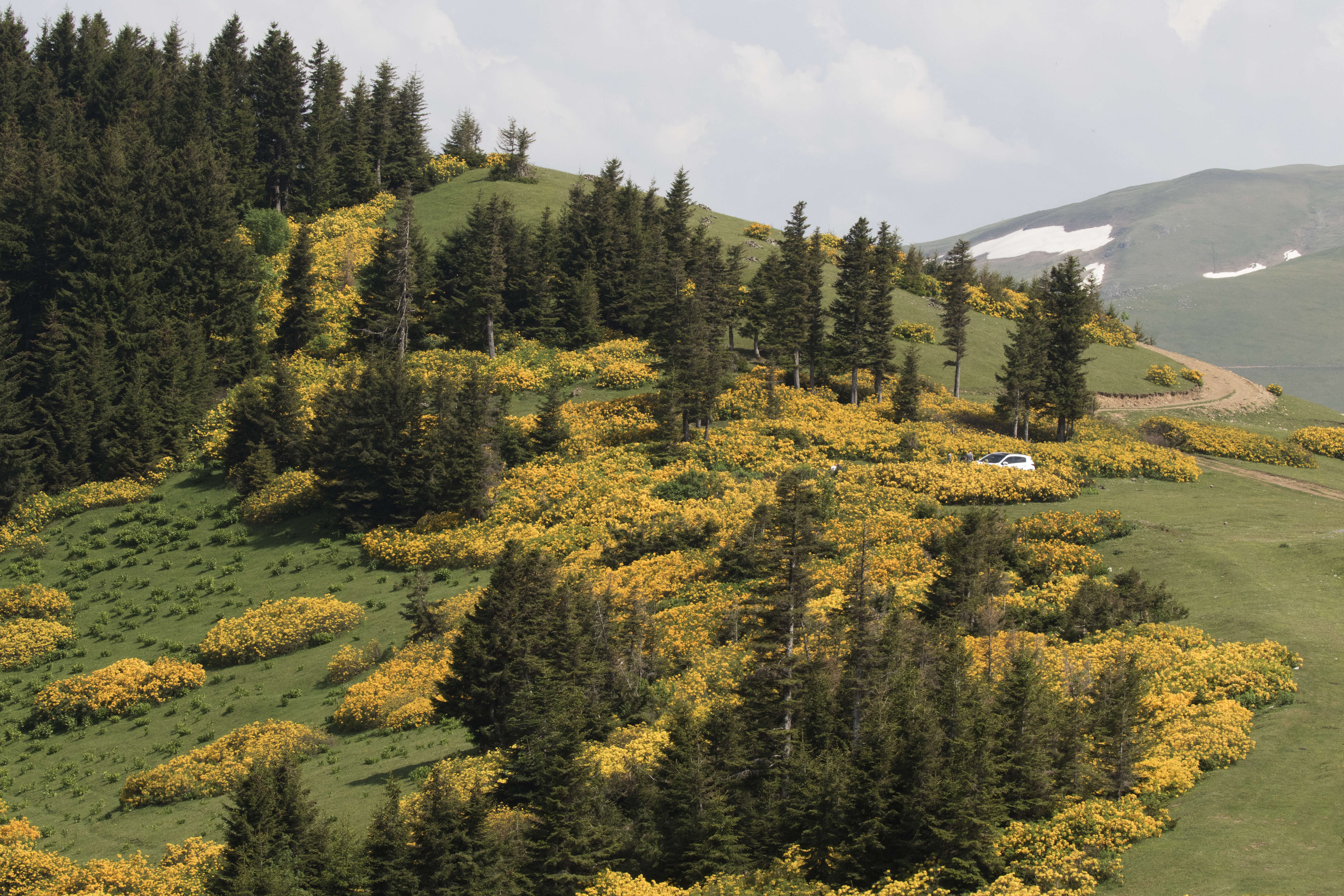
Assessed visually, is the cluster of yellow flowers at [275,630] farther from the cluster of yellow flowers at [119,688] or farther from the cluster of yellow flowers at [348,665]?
the cluster of yellow flowers at [348,665]

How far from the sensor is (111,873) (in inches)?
1000

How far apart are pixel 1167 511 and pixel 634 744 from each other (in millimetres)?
31627

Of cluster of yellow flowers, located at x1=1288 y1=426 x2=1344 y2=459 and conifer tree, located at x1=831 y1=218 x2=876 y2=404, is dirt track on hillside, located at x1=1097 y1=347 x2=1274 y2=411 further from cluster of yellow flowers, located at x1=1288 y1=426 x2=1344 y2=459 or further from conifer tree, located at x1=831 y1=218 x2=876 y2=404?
conifer tree, located at x1=831 y1=218 x2=876 y2=404

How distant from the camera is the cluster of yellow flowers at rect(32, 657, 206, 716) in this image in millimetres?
38688

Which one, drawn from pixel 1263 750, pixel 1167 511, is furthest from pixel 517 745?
pixel 1167 511

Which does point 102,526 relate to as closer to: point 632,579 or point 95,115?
point 632,579

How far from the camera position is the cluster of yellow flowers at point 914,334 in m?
78.9

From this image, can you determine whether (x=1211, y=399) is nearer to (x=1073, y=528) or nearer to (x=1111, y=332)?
(x=1111, y=332)

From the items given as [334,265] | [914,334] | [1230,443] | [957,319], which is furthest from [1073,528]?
[334,265]

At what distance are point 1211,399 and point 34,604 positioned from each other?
265ft

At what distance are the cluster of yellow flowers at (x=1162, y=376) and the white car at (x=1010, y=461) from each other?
3001 cm

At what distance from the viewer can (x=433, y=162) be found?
104m

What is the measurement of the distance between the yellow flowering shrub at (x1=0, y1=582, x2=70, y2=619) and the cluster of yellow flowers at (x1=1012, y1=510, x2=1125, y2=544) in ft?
156

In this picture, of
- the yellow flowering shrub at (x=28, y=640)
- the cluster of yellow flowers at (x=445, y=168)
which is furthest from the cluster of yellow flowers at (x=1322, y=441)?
the cluster of yellow flowers at (x=445, y=168)
